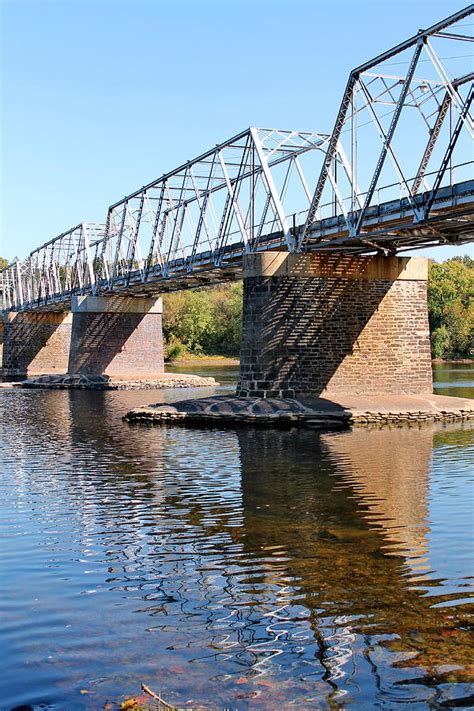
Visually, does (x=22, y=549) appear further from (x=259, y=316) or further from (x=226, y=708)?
(x=259, y=316)

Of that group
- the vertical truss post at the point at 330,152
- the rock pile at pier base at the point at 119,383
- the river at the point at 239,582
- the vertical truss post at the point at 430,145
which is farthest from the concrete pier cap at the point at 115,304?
the river at the point at 239,582

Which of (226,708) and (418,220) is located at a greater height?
(418,220)

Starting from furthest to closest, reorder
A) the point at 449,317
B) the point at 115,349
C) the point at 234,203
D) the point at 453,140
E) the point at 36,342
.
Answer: the point at 449,317, the point at 36,342, the point at 115,349, the point at 234,203, the point at 453,140

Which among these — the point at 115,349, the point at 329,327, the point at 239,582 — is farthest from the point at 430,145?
the point at 115,349

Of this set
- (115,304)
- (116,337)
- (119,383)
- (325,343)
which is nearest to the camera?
(325,343)

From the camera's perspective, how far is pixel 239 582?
10.5 metres

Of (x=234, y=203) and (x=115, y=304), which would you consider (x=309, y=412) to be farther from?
(x=115, y=304)

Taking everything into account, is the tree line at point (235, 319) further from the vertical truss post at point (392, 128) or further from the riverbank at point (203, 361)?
the vertical truss post at point (392, 128)

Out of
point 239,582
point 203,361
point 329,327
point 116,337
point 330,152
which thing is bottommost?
point 239,582

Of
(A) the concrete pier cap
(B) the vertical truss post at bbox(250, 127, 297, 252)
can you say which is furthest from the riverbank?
(B) the vertical truss post at bbox(250, 127, 297, 252)

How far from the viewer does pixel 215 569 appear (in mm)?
11188

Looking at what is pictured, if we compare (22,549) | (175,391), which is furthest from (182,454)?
(175,391)

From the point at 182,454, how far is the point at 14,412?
16.9 meters

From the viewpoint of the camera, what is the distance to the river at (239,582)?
24.4 ft
